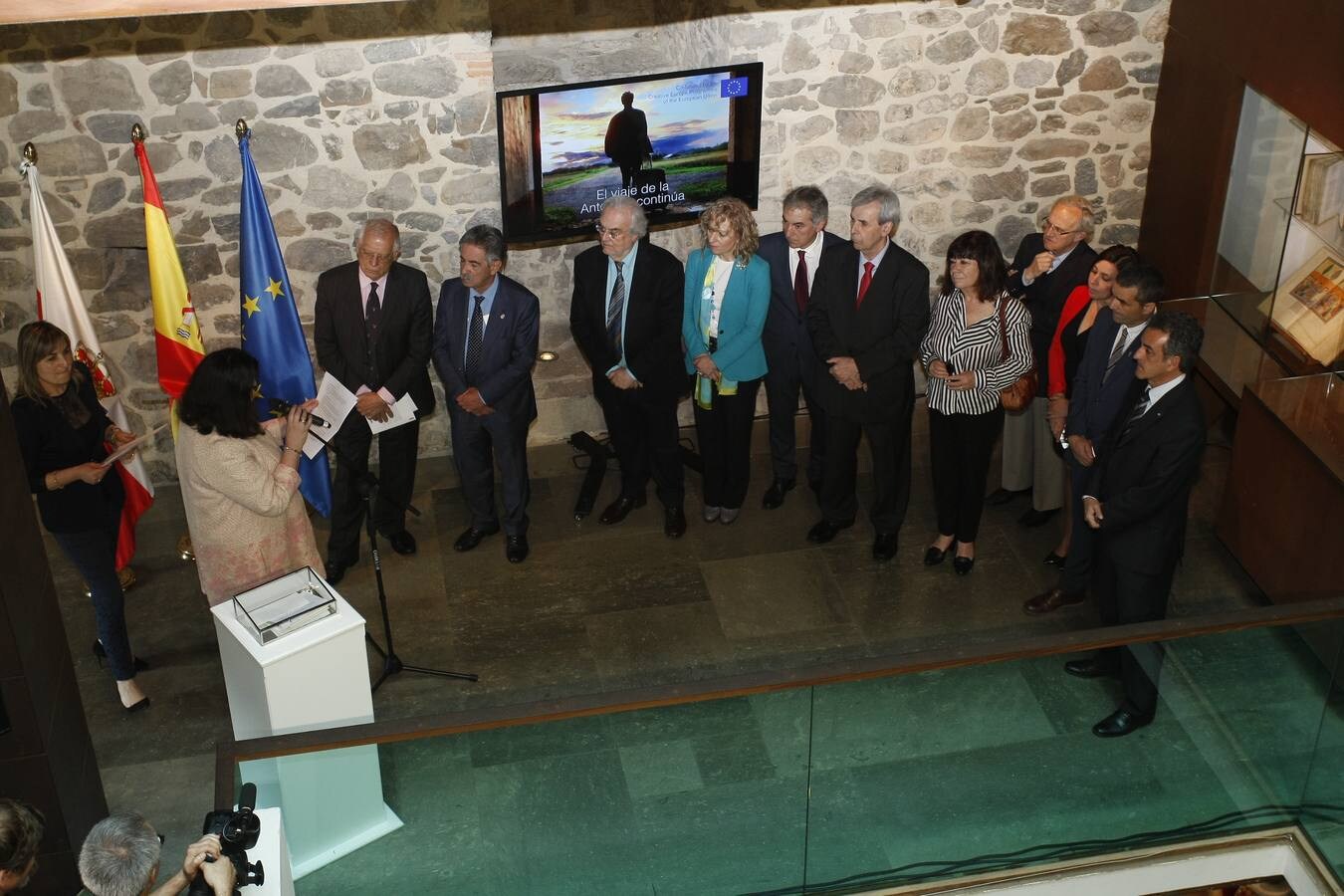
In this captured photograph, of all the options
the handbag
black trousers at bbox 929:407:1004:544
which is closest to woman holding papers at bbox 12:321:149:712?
black trousers at bbox 929:407:1004:544

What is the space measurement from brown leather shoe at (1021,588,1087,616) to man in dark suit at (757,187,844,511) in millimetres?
1341

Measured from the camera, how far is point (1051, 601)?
23.3ft

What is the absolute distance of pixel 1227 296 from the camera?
7.73m

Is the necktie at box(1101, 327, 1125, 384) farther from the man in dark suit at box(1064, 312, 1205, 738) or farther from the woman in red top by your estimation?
the woman in red top

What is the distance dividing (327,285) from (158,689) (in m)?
1.95

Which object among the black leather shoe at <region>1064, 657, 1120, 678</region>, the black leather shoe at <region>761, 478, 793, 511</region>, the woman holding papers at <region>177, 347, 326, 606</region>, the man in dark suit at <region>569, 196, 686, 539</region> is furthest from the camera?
the black leather shoe at <region>761, 478, 793, 511</region>

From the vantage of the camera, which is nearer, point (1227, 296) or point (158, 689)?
point (158, 689)

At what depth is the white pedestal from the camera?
4801 millimetres

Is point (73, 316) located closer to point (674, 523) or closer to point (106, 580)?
point (106, 580)

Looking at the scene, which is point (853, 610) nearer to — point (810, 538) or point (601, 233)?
point (810, 538)

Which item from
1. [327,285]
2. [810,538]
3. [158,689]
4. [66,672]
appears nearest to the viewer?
[66,672]

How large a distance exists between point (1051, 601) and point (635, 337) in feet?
7.53

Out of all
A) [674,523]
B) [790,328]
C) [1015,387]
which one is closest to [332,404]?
[674,523]

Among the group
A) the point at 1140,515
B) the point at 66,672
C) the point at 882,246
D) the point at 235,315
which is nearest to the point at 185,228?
the point at 235,315
